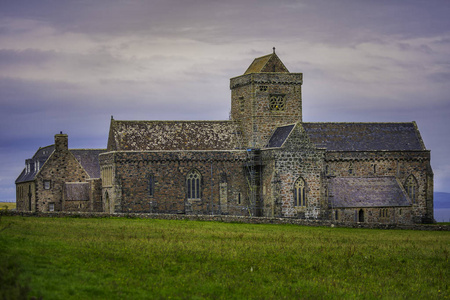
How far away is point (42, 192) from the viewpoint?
70875mm

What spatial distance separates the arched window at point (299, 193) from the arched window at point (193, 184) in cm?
883

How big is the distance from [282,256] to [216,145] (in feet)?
108

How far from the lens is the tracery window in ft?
224

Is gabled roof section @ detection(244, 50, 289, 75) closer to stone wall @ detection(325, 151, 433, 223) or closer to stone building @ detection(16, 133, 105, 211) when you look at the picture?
Answer: stone wall @ detection(325, 151, 433, 223)

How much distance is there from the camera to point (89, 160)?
77.8 meters

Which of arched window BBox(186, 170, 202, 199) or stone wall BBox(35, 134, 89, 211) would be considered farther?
stone wall BBox(35, 134, 89, 211)

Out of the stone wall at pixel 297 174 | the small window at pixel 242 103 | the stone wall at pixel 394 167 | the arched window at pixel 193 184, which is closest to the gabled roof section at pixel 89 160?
the arched window at pixel 193 184

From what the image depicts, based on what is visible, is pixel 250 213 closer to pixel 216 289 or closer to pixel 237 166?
pixel 237 166

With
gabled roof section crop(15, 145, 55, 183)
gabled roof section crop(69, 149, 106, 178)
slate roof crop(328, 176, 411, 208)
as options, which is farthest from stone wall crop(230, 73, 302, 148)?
gabled roof section crop(15, 145, 55, 183)

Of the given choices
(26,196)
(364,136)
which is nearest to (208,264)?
(364,136)

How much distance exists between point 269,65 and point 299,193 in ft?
46.9

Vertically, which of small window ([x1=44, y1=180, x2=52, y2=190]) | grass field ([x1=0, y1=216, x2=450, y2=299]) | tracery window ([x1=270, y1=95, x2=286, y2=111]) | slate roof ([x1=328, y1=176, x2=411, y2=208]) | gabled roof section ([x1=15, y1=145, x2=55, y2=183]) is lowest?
grass field ([x1=0, y1=216, x2=450, y2=299])

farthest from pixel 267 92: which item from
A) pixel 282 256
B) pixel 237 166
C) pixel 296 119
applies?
pixel 282 256

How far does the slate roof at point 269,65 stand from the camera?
6862 cm
